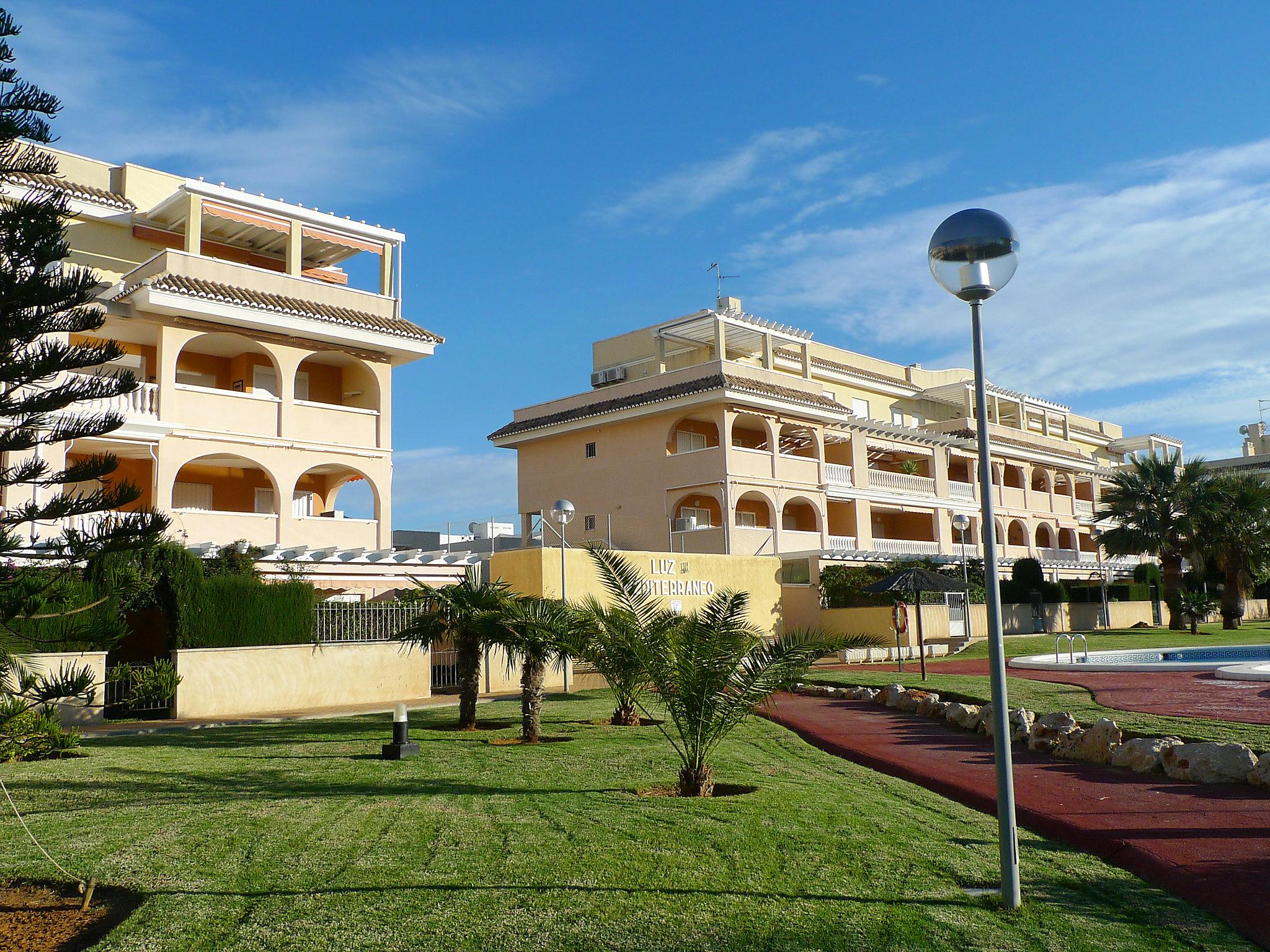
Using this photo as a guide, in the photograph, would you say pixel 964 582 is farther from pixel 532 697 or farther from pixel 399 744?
pixel 399 744

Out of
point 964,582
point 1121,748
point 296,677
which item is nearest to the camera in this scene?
point 1121,748

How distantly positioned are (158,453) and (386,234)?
10081 mm

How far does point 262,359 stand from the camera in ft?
93.4

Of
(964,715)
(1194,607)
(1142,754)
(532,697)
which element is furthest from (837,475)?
(1142,754)

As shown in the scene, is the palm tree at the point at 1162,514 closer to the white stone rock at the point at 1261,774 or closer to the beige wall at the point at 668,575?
the beige wall at the point at 668,575

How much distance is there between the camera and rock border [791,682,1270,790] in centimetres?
995

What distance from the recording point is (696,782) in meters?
9.55

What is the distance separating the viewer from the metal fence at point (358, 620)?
2109 centimetres

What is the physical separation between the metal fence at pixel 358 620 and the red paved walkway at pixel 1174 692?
41.4ft

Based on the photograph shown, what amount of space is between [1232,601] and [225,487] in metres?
36.3

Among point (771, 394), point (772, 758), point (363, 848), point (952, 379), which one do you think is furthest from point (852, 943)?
point (952, 379)

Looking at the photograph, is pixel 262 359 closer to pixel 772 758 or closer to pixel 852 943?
pixel 772 758

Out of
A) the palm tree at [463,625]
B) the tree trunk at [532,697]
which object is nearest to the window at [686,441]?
the palm tree at [463,625]

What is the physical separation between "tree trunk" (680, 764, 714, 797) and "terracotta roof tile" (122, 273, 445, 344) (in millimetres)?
20038
